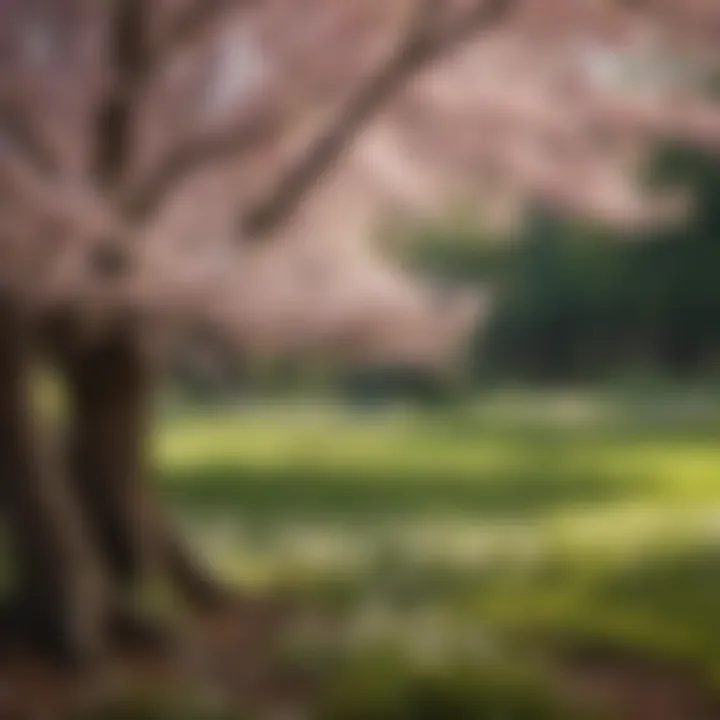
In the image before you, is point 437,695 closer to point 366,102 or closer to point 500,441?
point 500,441

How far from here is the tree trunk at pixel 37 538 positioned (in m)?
1.14

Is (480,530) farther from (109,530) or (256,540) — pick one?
(109,530)

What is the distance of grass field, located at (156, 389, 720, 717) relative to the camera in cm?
110

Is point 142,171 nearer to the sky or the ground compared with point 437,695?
nearer to the sky

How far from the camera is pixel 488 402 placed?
1147 mm

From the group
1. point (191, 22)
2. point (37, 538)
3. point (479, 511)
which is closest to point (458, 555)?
point (479, 511)

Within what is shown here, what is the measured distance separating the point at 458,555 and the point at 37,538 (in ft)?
1.44

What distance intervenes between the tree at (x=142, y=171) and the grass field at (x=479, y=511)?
93mm

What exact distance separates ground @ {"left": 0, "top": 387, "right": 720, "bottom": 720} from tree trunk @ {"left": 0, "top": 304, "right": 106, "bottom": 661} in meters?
0.06

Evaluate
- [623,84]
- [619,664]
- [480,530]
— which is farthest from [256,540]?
[623,84]

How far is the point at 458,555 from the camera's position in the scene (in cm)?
113

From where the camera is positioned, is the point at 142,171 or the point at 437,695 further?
the point at 142,171

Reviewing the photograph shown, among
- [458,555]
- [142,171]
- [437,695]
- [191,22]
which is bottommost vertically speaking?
[437,695]

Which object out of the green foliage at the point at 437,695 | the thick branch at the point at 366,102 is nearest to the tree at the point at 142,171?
the thick branch at the point at 366,102
